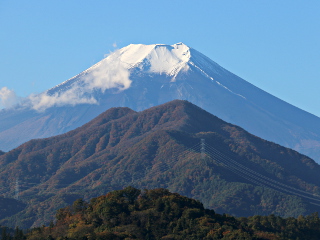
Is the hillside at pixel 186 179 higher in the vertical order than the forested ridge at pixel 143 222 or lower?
higher

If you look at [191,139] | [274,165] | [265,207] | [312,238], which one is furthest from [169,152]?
[312,238]

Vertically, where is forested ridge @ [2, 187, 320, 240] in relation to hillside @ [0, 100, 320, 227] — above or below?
below

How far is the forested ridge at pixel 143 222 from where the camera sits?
81.5m

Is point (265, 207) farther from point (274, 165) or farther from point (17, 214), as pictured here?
point (17, 214)

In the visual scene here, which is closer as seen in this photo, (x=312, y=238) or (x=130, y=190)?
(x=130, y=190)

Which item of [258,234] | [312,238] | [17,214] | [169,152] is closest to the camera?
[258,234]

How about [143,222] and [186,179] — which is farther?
[186,179]

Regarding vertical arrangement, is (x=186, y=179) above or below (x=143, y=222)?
above

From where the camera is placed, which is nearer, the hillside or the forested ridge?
the forested ridge

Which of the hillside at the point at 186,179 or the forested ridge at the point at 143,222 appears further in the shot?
the hillside at the point at 186,179

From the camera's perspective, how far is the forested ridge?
8149 cm

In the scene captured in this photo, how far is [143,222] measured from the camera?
86.3m

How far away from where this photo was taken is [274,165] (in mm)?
192375

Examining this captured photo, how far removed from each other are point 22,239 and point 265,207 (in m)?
85.2
